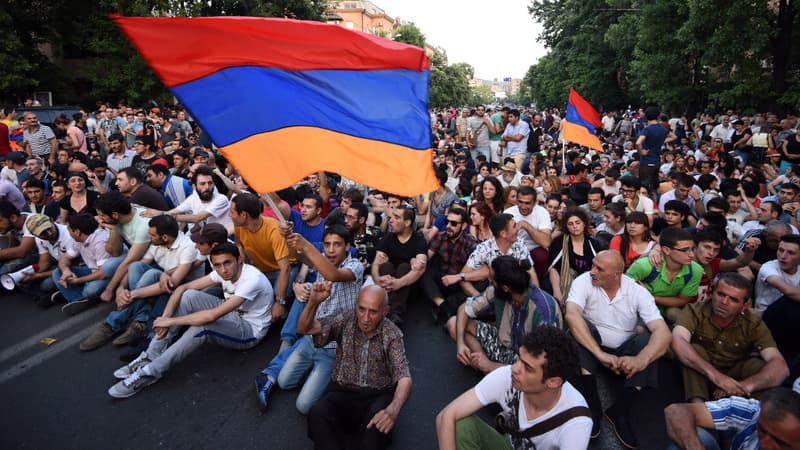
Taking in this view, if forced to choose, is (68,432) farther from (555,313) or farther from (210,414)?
(555,313)

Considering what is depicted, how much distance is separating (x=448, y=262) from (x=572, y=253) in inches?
56.1

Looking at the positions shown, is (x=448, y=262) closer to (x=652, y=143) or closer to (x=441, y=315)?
(x=441, y=315)

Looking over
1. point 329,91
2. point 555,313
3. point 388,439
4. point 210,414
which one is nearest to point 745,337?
point 555,313

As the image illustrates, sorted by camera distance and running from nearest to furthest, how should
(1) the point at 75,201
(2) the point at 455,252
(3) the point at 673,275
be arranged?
(3) the point at 673,275 → (2) the point at 455,252 → (1) the point at 75,201

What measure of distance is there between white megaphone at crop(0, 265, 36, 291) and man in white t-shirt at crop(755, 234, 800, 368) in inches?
339

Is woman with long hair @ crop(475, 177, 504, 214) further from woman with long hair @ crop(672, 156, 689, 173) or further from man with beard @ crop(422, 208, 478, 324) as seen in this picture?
woman with long hair @ crop(672, 156, 689, 173)

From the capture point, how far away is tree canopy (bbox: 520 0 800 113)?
42.8 ft

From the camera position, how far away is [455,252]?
5.53 meters

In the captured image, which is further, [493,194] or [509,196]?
[509,196]

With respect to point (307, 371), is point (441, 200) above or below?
above

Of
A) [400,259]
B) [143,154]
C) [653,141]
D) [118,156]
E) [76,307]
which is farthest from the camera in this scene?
[653,141]

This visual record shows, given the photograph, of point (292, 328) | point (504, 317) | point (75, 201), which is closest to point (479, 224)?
point (504, 317)

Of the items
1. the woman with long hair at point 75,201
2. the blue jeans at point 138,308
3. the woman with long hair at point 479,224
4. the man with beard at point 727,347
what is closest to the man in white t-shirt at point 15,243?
the woman with long hair at point 75,201

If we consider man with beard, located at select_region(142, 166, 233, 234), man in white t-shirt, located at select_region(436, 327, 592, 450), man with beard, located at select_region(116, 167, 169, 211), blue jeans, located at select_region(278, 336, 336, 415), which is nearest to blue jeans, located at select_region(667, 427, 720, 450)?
man in white t-shirt, located at select_region(436, 327, 592, 450)
